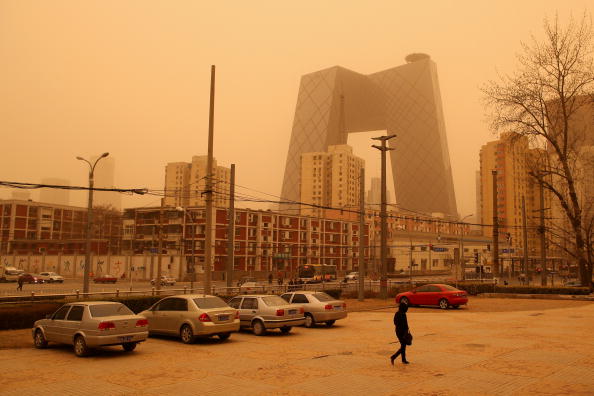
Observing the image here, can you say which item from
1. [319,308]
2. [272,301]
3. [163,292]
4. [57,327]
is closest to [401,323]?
[272,301]

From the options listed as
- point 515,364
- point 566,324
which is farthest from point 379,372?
point 566,324

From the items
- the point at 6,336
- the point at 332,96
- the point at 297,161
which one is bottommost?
the point at 6,336

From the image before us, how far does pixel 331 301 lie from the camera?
22.6 meters

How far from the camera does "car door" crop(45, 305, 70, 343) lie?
15773 millimetres

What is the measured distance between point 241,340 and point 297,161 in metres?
171

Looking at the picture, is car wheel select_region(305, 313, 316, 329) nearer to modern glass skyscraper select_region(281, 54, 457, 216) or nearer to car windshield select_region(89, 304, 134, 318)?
car windshield select_region(89, 304, 134, 318)

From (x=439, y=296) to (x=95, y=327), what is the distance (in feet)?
72.0

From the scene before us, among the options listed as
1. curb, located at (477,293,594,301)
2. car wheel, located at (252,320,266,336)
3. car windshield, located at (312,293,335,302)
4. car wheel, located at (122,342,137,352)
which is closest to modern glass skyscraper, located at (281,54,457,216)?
curb, located at (477,293,594,301)

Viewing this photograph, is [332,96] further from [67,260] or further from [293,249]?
[67,260]

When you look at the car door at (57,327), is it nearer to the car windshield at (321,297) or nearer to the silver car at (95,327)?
the silver car at (95,327)

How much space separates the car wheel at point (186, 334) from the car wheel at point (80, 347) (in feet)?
11.2

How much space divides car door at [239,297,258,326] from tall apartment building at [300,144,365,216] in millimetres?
155436

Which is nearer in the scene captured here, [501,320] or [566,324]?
[566,324]

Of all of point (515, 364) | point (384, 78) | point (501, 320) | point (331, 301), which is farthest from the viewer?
point (384, 78)
